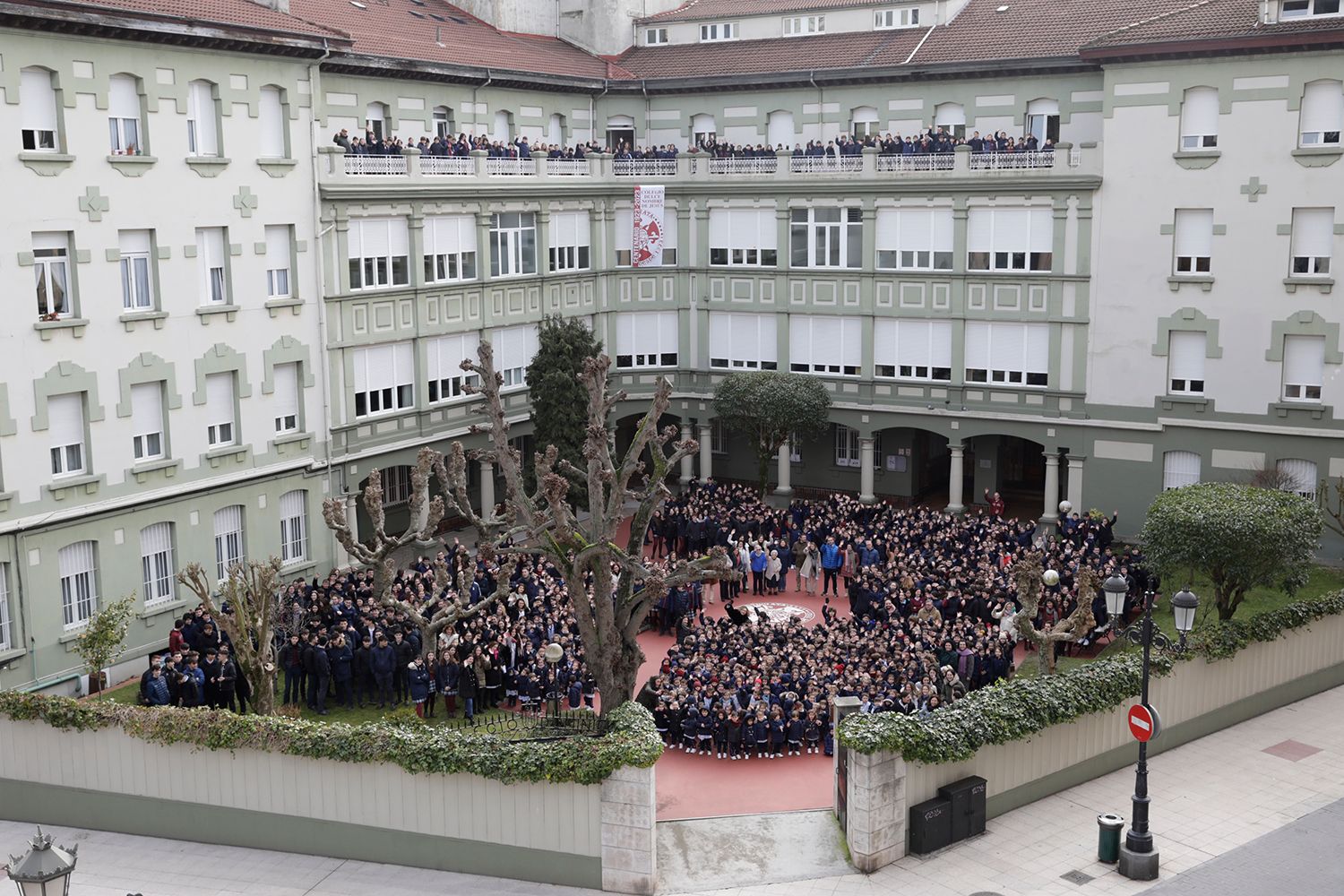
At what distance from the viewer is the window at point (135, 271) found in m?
32.8

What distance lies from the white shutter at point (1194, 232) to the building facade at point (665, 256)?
126 millimetres

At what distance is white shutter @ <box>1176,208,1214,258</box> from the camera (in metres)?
40.8

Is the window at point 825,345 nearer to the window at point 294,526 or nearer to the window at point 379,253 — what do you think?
the window at point 379,253

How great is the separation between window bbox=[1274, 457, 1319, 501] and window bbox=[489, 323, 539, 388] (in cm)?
2233

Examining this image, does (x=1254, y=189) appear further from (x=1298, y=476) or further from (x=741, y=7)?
(x=741, y=7)

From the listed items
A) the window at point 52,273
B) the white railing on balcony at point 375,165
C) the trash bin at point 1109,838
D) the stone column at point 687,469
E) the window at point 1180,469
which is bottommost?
the trash bin at point 1109,838

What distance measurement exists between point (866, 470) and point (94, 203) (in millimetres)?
25299

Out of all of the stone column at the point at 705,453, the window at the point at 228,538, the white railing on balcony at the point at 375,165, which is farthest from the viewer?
the stone column at the point at 705,453

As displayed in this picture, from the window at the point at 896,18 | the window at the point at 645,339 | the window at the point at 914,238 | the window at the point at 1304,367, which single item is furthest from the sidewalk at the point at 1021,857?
the window at the point at 896,18

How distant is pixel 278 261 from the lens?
3684 centimetres

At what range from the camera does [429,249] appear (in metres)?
40.9

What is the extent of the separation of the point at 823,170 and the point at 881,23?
22.0ft

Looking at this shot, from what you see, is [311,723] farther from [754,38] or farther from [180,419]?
[754,38]

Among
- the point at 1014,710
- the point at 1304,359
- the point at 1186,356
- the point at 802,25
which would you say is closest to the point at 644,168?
the point at 802,25
